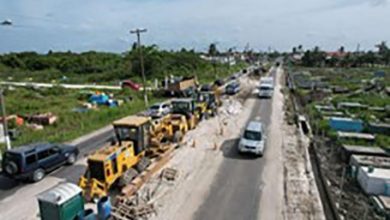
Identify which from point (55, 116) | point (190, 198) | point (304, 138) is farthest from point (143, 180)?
point (55, 116)

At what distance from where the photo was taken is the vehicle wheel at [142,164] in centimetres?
1625

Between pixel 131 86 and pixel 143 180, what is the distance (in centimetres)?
3528

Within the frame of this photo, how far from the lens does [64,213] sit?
11.1 meters

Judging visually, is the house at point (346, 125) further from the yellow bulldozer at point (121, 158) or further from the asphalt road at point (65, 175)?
the asphalt road at point (65, 175)

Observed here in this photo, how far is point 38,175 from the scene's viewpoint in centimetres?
1638

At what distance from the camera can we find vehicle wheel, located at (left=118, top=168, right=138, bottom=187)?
48.5 ft

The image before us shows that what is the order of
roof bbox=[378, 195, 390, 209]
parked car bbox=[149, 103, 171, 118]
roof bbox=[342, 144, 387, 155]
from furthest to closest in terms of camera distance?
parked car bbox=[149, 103, 171, 118], roof bbox=[342, 144, 387, 155], roof bbox=[378, 195, 390, 209]

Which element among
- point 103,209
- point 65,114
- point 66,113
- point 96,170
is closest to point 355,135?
point 96,170

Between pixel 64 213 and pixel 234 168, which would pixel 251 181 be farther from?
pixel 64 213

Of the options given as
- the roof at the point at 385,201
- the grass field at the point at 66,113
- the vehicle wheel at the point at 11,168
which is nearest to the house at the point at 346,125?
the roof at the point at 385,201

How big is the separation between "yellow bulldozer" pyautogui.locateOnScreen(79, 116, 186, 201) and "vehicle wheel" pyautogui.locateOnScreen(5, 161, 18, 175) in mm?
3624

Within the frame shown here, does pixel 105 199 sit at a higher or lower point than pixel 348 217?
higher

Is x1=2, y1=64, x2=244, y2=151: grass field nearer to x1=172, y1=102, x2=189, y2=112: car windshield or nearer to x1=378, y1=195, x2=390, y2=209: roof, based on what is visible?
x1=172, y1=102, x2=189, y2=112: car windshield

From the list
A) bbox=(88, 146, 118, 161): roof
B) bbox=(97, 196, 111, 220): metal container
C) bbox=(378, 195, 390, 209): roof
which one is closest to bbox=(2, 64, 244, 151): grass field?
bbox=(88, 146, 118, 161): roof
